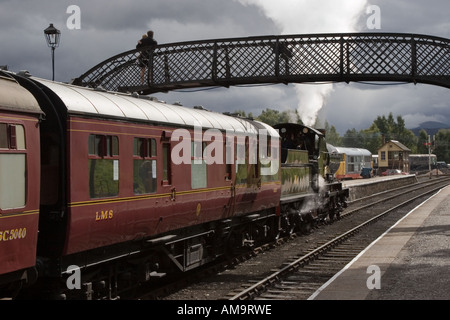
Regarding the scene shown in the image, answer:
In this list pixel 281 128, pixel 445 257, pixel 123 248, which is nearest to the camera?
pixel 123 248

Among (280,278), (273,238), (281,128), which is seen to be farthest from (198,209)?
(281,128)

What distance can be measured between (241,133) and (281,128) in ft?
28.4

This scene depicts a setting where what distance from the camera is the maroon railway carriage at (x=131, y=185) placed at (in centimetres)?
851

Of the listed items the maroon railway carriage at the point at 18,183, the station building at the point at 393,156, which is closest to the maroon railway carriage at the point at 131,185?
the maroon railway carriage at the point at 18,183

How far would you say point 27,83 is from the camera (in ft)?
28.6

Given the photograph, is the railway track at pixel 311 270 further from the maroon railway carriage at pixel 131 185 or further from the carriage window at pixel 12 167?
the carriage window at pixel 12 167

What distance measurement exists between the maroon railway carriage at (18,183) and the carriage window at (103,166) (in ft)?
3.39

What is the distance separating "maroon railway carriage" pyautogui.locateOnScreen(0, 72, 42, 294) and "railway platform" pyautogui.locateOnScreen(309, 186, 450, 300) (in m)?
5.67

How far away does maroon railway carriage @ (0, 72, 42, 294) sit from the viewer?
746cm

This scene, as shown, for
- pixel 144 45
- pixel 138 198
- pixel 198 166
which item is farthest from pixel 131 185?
pixel 144 45

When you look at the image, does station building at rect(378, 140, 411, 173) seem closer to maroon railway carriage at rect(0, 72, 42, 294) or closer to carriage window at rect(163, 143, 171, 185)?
carriage window at rect(163, 143, 171, 185)

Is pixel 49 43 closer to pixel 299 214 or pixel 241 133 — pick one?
pixel 241 133

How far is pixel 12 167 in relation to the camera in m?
7.57

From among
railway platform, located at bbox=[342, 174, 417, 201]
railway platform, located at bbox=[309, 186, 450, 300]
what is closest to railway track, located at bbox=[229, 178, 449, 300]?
railway platform, located at bbox=[309, 186, 450, 300]
